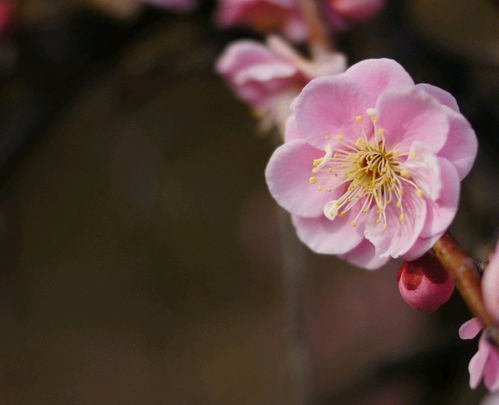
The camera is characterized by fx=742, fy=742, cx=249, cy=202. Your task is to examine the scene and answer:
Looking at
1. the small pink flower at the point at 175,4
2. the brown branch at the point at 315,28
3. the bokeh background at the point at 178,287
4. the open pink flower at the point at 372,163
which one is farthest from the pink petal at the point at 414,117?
the bokeh background at the point at 178,287

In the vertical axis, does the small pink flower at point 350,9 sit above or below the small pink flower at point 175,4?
above

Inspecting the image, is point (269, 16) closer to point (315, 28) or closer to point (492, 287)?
point (315, 28)

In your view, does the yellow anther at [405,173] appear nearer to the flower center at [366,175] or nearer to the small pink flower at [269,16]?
the flower center at [366,175]

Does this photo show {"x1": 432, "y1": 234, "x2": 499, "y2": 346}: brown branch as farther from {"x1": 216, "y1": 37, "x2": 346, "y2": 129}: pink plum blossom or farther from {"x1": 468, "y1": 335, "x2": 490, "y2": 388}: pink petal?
{"x1": 216, "y1": 37, "x2": 346, "y2": 129}: pink plum blossom

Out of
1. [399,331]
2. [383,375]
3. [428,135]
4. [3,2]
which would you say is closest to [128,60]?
[3,2]

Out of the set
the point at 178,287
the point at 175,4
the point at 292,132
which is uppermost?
the point at 292,132

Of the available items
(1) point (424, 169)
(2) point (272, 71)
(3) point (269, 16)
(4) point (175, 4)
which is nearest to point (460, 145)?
(1) point (424, 169)
